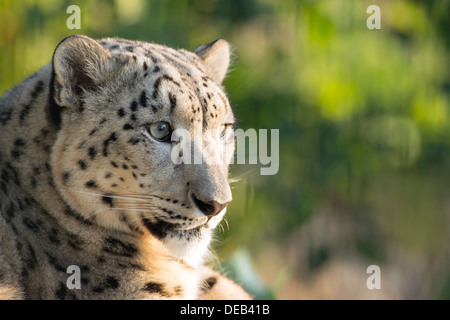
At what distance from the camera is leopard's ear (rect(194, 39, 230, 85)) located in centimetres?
438

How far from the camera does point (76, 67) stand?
3648 mm

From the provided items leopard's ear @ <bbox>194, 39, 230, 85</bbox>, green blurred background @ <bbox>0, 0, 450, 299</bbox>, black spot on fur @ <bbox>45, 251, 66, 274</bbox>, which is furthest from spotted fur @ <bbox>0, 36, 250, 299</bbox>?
green blurred background @ <bbox>0, 0, 450, 299</bbox>

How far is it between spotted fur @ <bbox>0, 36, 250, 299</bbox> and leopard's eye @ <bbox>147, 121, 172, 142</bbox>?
24mm

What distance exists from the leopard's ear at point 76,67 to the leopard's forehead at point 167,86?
4.0 inches

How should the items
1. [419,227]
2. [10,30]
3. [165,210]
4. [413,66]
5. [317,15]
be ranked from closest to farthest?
1. [165,210]
2. [10,30]
3. [317,15]
4. [413,66]
5. [419,227]

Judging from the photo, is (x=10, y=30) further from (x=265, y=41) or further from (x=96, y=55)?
(x=96, y=55)

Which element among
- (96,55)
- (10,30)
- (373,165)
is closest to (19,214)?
(96,55)

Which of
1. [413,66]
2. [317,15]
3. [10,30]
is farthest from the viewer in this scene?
[413,66]

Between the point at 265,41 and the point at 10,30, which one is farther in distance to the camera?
the point at 265,41

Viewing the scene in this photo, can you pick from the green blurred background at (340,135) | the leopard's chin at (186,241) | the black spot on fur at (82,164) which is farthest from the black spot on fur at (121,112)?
the green blurred background at (340,135)

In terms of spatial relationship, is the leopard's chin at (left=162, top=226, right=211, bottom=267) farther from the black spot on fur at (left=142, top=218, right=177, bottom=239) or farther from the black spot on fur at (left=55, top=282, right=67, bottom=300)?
the black spot on fur at (left=55, top=282, right=67, bottom=300)

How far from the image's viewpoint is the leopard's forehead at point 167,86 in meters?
3.54

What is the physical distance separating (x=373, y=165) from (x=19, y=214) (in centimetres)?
794

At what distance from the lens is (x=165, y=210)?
11.5 feet
